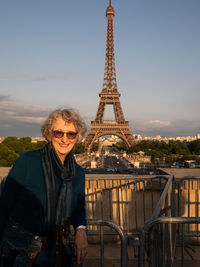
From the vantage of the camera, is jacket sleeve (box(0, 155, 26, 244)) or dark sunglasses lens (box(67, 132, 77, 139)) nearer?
jacket sleeve (box(0, 155, 26, 244))

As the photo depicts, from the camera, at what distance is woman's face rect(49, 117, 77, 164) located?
226cm

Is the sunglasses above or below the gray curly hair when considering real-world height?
below

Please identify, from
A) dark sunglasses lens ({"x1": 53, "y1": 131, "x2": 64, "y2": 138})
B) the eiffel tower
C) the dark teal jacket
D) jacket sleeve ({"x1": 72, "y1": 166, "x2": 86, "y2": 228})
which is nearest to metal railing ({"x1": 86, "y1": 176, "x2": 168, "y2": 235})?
jacket sleeve ({"x1": 72, "y1": 166, "x2": 86, "y2": 228})

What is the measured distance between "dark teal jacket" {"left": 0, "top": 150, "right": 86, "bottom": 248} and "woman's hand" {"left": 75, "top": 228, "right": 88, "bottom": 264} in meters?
0.29

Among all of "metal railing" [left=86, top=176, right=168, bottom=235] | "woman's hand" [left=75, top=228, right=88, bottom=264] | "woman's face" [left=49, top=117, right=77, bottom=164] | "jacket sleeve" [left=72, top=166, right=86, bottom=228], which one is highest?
"woman's face" [left=49, top=117, right=77, bottom=164]

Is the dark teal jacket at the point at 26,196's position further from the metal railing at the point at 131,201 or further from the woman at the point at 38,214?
the metal railing at the point at 131,201

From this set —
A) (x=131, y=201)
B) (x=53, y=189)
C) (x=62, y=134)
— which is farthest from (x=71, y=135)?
(x=131, y=201)

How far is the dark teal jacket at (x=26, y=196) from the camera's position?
76.2 inches

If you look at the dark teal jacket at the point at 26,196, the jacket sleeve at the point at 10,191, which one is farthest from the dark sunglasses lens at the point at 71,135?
the jacket sleeve at the point at 10,191

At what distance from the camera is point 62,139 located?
2.26 meters

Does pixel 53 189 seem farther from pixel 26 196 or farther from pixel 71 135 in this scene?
pixel 71 135

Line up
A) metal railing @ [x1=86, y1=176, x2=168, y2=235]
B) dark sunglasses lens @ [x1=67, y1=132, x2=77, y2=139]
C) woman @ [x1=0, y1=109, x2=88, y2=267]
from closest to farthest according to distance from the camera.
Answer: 1. woman @ [x1=0, y1=109, x2=88, y2=267]
2. dark sunglasses lens @ [x1=67, y1=132, x2=77, y2=139]
3. metal railing @ [x1=86, y1=176, x2=168, y2=235]

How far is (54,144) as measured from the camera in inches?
89.0

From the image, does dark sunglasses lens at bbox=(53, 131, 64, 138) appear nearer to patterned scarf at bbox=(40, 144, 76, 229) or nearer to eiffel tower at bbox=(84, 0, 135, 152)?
patterned scarf at bbox=(40, 144, 76, 229)
